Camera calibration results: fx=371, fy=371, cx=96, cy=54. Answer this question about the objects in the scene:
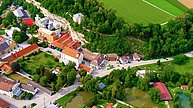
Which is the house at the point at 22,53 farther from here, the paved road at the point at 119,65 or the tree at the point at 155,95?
the tree at the point at 155,95

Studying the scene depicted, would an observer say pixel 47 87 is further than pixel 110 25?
No

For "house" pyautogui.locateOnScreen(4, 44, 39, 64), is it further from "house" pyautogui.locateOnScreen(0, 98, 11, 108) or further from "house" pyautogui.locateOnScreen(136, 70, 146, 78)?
"house" pyautogui.locateOnScreen(136, 70, 146, 78)

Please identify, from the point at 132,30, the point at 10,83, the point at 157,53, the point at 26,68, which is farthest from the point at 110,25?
the point at 10,83

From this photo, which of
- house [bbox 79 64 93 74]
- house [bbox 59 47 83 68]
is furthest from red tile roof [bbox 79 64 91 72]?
house [bbox 59 47 83 68]

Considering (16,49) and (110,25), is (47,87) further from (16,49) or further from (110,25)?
(110,25)

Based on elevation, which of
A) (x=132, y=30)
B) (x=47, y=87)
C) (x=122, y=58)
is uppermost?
(x=132, y=30)

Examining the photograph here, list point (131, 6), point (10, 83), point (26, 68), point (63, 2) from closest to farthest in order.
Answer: point (10, 83), point (26, 68), point (63, 2), point (131, 6)

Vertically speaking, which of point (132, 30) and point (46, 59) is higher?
point (132, 30)

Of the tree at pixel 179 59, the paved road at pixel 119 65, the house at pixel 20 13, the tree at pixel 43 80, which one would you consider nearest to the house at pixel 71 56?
the paved road at pixel 119 65
